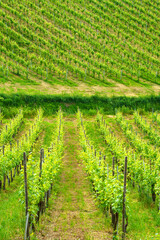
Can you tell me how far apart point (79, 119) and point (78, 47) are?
21.9 metres

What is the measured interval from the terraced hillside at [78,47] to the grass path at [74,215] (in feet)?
64.3

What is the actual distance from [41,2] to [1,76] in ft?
70.2

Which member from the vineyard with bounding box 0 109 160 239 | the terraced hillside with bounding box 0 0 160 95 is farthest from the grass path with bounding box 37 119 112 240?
the terraced hillside with bounding box 0 0 160 95

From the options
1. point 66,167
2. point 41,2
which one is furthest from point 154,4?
point 66,167

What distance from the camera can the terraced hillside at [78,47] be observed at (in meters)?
34.2

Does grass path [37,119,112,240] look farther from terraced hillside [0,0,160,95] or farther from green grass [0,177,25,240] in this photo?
terraced hillside [0,0,160,95]

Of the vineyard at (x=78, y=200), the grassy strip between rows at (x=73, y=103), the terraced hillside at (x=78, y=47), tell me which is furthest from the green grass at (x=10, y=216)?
the terraced hillside at (x=78, y=47)

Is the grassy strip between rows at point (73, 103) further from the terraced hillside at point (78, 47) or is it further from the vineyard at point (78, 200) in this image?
the vineyard at point (78, 200)

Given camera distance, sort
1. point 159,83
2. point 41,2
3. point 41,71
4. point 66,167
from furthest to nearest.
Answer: point 41,2
point 159,83
point 41,71
point 66,167

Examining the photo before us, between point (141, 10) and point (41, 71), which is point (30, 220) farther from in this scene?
point (141, 10)

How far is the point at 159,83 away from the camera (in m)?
39.2

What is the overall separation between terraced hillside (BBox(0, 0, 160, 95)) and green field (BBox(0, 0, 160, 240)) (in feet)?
0.51

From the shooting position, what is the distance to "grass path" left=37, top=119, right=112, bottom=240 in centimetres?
789

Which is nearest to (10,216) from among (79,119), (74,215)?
(74,215)
